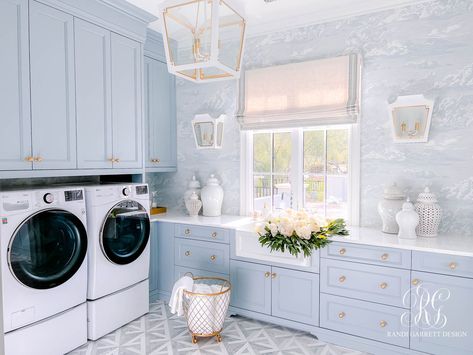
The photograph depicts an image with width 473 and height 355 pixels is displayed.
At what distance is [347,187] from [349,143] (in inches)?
15.0

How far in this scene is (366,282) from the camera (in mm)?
2408

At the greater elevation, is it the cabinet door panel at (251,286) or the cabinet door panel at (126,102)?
the cabinet door panel at (126,102)

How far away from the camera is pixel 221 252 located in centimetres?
299

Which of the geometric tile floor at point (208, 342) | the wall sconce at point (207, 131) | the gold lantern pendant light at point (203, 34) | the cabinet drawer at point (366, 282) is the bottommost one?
the geometric tile floor at point (208, 342)

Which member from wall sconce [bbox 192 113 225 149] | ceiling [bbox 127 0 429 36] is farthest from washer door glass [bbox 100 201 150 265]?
ceiling [bbox 127 0 429 36]

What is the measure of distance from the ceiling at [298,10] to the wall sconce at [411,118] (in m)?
0.79

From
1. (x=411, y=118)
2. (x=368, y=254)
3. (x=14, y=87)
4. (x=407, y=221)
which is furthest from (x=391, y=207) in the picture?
(x=14, y=87)

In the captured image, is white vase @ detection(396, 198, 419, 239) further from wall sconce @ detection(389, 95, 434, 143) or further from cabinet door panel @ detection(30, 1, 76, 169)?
cabinet door panel @ detection(30, 1, 76, 169)

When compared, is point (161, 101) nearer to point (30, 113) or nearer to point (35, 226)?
point (30, 113)

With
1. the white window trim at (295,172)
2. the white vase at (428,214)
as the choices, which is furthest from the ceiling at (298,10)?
the white vase at (428,214)

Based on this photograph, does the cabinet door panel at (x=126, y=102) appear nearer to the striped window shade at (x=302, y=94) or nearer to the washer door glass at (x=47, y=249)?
the washer door glass at (x=47, y=249)

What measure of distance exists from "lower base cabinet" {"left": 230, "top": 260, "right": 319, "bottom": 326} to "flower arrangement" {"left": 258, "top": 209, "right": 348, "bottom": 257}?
23 centimetres

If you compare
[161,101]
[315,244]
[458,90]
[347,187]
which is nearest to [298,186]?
[347,187]

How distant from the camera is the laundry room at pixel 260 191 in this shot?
7.14ft
